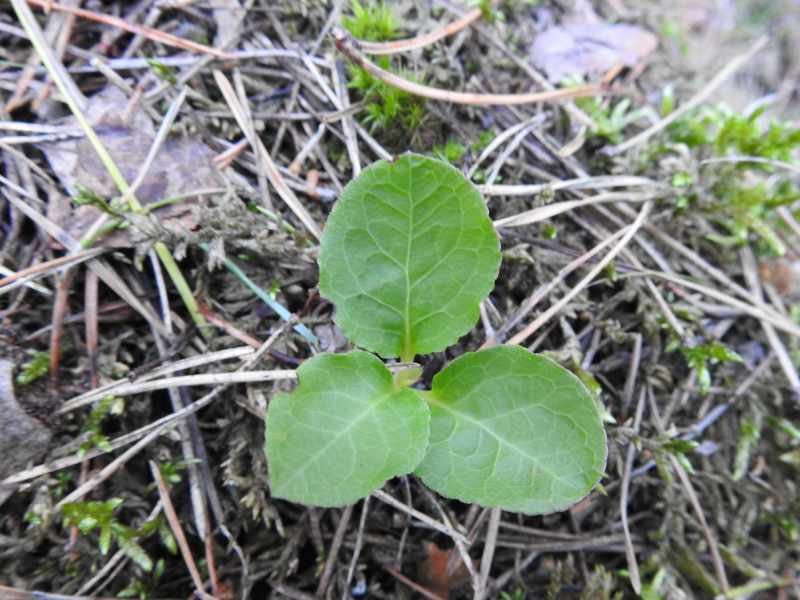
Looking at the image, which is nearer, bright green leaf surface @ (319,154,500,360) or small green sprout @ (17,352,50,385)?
bright green leaf surface @ (319,154,500,360)

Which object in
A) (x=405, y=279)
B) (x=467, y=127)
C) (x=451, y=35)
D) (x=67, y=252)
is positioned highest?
(x=451, y=35)

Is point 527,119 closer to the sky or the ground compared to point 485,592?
closer to the sky

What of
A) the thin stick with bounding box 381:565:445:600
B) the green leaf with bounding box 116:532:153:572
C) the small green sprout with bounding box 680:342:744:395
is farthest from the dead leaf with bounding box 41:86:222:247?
the small green sprout with bounding box 680:342:744:395

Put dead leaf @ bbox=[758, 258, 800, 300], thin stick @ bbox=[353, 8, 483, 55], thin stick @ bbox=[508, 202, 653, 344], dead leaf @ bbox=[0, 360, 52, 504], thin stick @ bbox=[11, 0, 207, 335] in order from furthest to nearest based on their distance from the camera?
dead leaf @ bbox=[758, 258, 800, 300], thin stick @ bbox=[353, 8, 483, 55], thin stick @ bbox=[508, 202, 653, 344], thin stick @ bbox=[11, 0, 207, 335], dead leaf @ bbox=[0, 360, 52, 504]

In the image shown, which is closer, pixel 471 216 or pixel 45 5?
pixel 471 216

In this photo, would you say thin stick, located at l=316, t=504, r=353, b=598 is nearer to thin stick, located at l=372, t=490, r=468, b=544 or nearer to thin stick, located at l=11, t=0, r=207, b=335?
thin stick, located at l=372, t=490, r=468, b=544

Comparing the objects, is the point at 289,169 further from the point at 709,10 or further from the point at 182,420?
the point at 709,10

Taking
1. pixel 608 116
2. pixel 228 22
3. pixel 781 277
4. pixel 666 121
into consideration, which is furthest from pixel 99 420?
pixel 781 277

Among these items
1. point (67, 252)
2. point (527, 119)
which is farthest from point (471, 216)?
point (67, 252)
